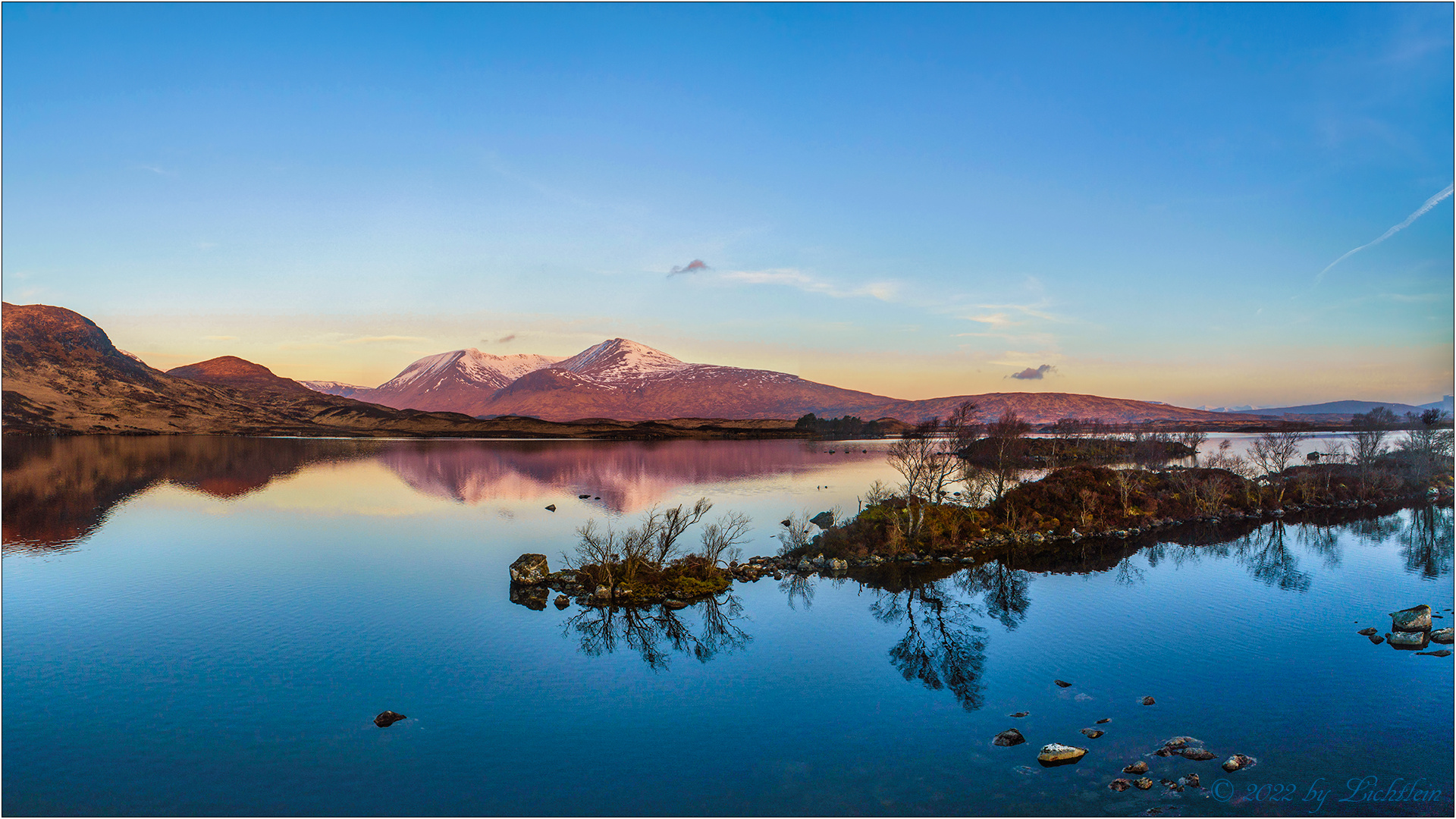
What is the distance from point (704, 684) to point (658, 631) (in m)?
5.69

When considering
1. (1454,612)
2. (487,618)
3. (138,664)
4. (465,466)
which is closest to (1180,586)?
(1454,612)

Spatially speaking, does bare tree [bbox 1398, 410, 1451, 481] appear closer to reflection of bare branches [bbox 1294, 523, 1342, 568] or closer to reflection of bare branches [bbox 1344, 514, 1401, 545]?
reflection of bare branches [bbox 1344, 514, 1401, 545]

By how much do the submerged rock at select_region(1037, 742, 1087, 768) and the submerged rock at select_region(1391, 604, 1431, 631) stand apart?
18196 millimetres

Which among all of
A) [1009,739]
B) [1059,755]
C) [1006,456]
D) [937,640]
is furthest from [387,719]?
[1006,456]

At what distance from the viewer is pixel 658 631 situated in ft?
89.9

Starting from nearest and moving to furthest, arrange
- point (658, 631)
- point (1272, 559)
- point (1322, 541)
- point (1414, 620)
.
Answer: point (1414, 620)
point (658, 631)
point (1272, 559)
point (1322, 541)

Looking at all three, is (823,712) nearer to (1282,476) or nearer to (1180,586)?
(1180,586)

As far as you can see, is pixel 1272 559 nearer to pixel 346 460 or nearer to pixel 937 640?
pixel 937 640

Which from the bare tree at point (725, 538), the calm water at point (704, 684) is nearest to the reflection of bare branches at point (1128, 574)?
the calm water at point (704, 684)

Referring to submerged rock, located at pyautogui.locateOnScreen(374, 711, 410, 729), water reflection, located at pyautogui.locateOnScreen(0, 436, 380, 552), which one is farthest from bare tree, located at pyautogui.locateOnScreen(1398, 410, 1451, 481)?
water reflection, located at pyautogui.locateOnScreen(0, 436, 380, 552)

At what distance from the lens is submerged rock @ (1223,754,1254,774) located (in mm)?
16281

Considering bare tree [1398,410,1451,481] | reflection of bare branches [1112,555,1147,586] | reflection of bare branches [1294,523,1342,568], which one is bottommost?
reflection of bare branches [1112,555,1147,586]

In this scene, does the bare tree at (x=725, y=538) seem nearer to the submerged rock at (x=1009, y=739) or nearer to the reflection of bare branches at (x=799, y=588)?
the reflection of bare branches at (x=799, y=588)

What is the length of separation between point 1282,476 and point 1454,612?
4350 cm
